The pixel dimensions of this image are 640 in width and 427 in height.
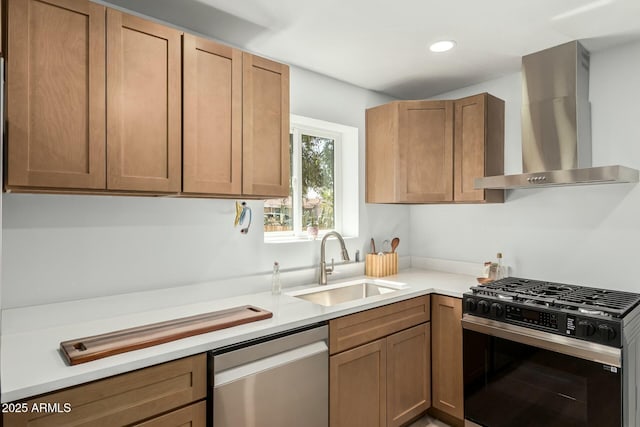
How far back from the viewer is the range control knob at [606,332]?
65.8 inches

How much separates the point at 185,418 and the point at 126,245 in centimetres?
91

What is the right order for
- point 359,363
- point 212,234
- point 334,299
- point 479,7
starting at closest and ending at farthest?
point 479,7 → point 359,363 → point 212,234 → point 334,299

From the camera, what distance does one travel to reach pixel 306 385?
5.71 feet

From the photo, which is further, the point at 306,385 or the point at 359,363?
the point at 359,363

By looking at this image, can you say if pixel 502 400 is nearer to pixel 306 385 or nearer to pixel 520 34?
pixel 306 385

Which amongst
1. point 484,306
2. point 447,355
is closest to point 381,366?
point 447,355

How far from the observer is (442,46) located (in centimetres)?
224

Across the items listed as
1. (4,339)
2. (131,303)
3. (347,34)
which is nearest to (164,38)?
(347,34)

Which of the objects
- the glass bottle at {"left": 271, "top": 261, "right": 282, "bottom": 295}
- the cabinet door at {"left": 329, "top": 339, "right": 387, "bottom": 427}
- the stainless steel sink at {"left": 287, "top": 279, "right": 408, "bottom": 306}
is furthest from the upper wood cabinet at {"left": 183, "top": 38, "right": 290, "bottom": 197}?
the cabinet door at {"left": 329, "top": 339, "right": 387, "bottom": 427}

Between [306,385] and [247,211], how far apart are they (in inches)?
42.2

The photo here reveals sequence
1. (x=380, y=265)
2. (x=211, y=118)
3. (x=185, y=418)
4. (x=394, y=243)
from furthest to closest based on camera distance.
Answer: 1. (x=394, y=243)
2. (x=380, y=265)
3. (x=211, y=118)
4. (x=185, y=418)

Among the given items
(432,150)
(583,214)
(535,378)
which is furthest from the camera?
(432,150)

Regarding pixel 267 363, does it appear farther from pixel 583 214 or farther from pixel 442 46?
pixel 583 214

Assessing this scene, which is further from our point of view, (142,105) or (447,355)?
(447,355)
